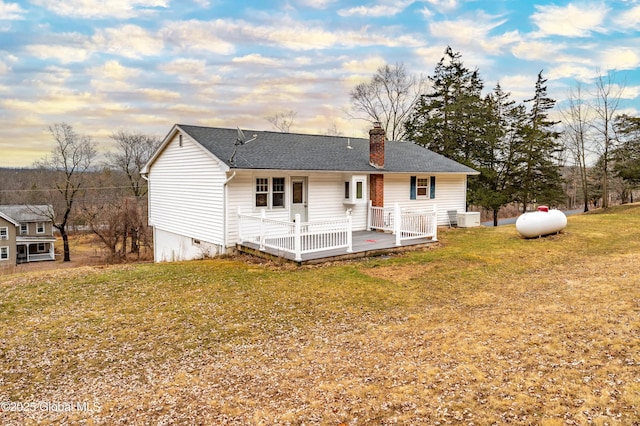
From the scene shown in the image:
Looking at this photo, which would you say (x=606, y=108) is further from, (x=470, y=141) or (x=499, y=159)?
(x=470, y=141)

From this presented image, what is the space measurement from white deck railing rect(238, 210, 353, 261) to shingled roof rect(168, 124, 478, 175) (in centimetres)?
202

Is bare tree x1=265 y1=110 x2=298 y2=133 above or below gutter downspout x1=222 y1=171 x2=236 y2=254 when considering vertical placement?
above

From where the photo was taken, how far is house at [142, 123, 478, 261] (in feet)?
42.9

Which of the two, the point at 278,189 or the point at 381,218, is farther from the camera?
the point at 381,218

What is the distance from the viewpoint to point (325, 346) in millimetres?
5758

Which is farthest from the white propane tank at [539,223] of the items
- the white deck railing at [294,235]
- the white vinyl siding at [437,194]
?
the white deck railing at [294,235]

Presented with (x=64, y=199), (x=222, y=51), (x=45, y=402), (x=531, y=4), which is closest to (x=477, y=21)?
(x=531, y=4)

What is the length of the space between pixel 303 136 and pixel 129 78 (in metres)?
14.7

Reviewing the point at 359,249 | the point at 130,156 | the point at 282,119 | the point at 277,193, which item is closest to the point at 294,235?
the point at 359,249

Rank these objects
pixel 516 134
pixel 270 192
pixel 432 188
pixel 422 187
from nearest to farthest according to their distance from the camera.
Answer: pixel 270 192
pixel 422 187
pixel 432 188
pixel 516 134

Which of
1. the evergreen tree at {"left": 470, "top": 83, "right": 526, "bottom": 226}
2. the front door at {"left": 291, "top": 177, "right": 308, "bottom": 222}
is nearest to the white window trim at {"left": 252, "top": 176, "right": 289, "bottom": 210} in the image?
the front door at {"left": 291, "top": 177, "right": 308, "bottom": 222}

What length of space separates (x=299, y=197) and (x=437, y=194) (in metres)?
8.02

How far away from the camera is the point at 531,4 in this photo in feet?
55.8

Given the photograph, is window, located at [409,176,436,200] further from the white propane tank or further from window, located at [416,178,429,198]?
the white propane tank
